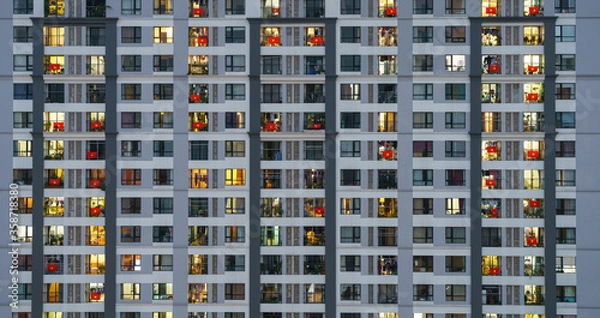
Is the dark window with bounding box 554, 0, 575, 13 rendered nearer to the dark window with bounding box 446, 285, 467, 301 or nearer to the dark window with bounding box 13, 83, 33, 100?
the dark window with bounding box 446, 285, 467, 301

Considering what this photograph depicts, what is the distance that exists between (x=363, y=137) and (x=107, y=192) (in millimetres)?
12424

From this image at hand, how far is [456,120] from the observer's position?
98.6ft

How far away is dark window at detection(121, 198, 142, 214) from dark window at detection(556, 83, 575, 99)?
67.1ft

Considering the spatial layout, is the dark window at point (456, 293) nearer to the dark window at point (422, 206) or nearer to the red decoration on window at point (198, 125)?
the dark window at point (422, 206)

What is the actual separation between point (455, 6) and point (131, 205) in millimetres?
18133

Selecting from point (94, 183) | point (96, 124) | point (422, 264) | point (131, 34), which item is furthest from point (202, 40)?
point (422, 264)

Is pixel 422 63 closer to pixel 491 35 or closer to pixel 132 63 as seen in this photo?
pixel 491 35

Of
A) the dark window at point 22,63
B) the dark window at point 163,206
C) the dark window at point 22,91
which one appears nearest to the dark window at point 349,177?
the dark window at point 163,206

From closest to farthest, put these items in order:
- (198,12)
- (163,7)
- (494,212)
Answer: (494,212), (198,12), (163,7)

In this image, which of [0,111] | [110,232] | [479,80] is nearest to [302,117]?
[479,80]

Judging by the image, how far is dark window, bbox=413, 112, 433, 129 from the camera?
30031 mm

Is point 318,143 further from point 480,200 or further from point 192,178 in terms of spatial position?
point 480,200

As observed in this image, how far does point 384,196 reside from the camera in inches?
1180

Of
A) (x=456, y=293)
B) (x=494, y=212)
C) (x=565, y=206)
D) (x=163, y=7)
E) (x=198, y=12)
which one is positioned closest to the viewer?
(x=565, y=206)
